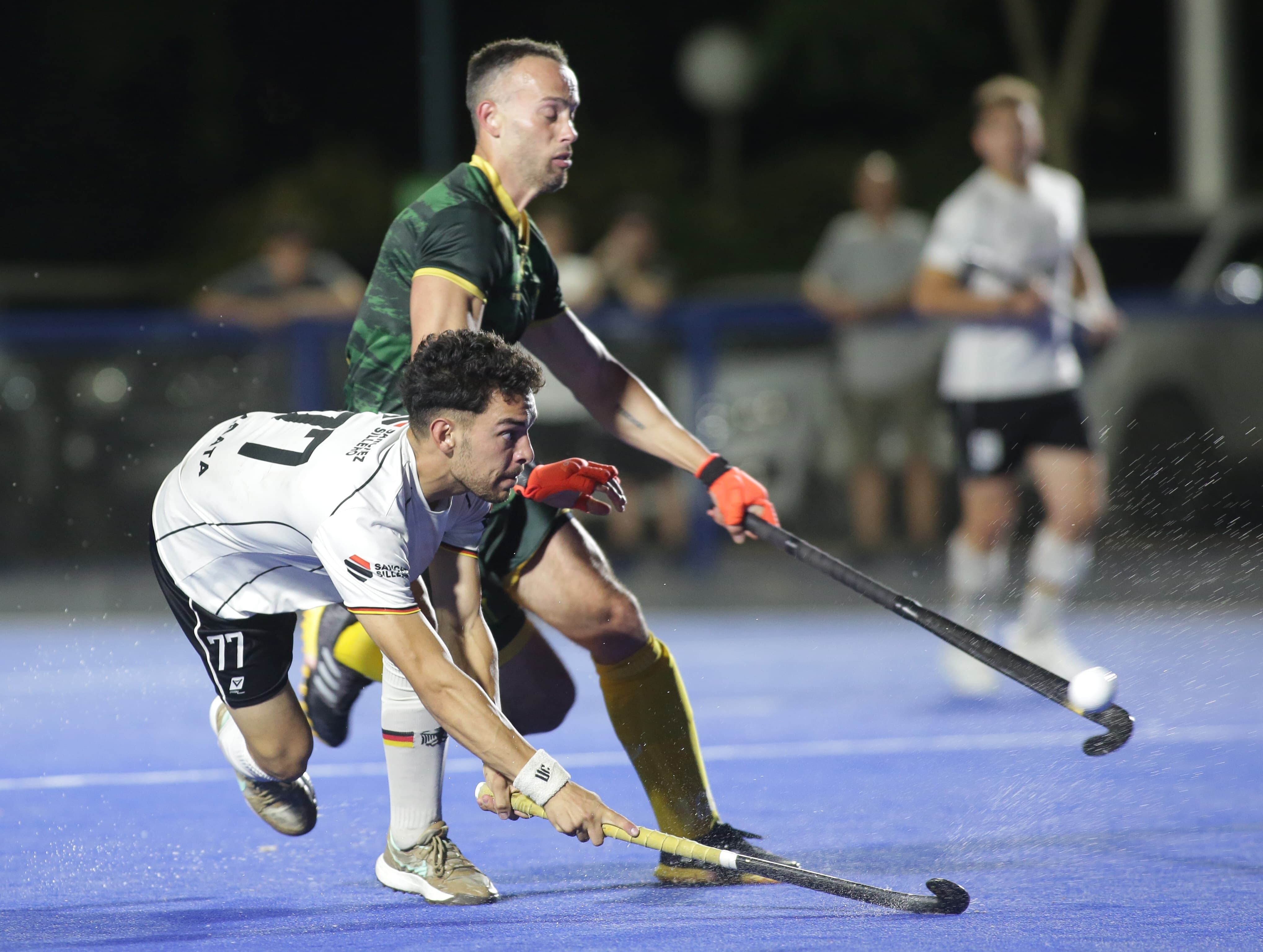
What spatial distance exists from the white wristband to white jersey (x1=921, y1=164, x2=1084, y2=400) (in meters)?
4.13

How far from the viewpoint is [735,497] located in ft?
14.7

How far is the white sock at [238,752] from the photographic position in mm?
4613

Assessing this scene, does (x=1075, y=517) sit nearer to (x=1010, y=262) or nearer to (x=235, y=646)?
(x=1010, y=262)

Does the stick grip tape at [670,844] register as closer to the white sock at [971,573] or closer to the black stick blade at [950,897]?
the black stick blade at [950,897]

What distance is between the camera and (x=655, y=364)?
35.4 ft

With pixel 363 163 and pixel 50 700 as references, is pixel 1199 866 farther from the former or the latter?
Result: pixel 363 163

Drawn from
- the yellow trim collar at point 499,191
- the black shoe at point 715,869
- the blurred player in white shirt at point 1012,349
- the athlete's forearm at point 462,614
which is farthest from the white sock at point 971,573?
the athlete's forearm at point 462,614

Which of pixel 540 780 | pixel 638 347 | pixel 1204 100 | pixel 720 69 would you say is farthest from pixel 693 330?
pixel 720 69

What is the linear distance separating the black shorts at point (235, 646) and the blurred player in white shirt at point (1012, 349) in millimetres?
3578

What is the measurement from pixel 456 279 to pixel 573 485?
1.95 feet

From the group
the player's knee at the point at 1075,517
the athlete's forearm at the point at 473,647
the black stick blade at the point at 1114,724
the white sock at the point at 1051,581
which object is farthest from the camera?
the white sock at the point at 1051,581

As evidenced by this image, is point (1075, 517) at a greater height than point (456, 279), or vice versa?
point (456, 279)

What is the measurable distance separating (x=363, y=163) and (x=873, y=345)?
15.1 metres

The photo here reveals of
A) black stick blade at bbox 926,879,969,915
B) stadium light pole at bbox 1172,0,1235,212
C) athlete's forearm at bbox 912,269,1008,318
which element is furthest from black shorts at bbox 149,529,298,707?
stadium light pole at bbox 1172,0,1235,212
